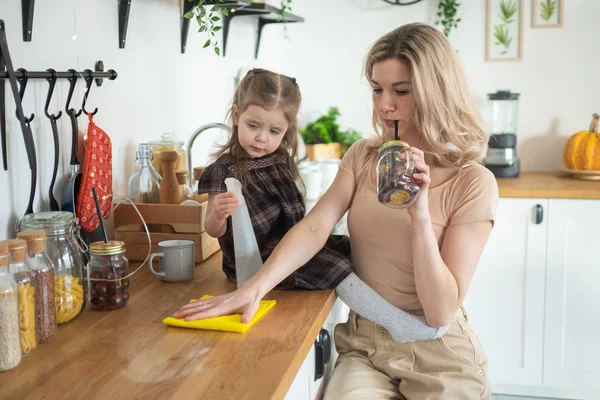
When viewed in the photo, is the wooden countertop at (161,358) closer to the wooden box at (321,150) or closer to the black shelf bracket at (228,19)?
the black shelf bracket at (228,19)

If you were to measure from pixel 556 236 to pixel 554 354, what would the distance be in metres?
0.47

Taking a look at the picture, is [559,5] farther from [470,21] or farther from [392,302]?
[392,302]

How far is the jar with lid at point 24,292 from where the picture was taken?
3.56 feet

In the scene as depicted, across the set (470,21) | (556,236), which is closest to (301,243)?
(556,236)

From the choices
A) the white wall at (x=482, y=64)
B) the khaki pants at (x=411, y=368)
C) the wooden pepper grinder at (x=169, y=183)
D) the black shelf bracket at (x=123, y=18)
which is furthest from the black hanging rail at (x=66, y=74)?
the white wall at (x=482, y=64)

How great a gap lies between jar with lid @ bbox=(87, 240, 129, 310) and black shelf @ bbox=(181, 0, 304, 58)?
100 cm

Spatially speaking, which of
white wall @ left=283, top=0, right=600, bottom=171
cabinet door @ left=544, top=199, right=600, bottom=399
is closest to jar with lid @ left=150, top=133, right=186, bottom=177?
white wall @ left=283, top=0, right=600, bottom=171

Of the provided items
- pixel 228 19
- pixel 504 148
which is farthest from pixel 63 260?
pixel 504 148

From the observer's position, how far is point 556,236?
2.54 m

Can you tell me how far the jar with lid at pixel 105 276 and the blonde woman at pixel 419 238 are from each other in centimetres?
24

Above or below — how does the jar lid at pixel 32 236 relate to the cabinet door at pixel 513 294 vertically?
above

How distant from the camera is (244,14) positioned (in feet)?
8.59

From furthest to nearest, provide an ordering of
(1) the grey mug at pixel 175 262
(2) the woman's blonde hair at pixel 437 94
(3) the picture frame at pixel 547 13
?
(3) the picture frame at pixel 547 13 → (1) the grey mug at pixel 175 262 → (2) the woman's blonde hair at pixel 437 94

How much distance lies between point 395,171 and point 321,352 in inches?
17.6
